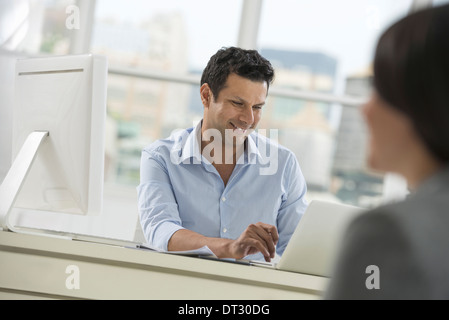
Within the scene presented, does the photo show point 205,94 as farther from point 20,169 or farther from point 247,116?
point 20,169

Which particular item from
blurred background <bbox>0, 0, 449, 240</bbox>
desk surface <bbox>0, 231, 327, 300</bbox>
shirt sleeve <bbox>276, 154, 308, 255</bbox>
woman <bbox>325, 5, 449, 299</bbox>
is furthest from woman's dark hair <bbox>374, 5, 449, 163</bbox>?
blurred background <bbox>0, 0, 449, 240</bbox>

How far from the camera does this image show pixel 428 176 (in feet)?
1.70

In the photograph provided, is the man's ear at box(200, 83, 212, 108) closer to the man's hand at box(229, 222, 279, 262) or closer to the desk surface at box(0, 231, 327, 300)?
the man's hand at box(229, 222, 279, 262)

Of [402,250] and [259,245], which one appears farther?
[259,245]

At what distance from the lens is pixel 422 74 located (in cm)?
48

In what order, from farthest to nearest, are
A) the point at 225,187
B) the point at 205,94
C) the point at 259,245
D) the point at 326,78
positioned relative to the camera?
the point at 326,78
the point at 205,94
the point at 225,187
the point at 259,245

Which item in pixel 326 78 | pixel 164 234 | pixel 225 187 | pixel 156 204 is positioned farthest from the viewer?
pixel 326 78

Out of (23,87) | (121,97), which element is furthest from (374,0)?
(23,87)

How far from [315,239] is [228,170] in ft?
3.01

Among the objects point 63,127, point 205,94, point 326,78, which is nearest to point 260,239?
point 63,127

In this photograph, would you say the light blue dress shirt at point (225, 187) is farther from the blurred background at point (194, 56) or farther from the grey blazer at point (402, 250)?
the blurred background at point (194, 56)

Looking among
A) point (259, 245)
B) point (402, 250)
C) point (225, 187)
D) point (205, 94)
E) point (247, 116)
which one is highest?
point (205, 94)

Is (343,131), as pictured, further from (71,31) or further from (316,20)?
(71,31)

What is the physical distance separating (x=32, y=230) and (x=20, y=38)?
2822 millimetres
